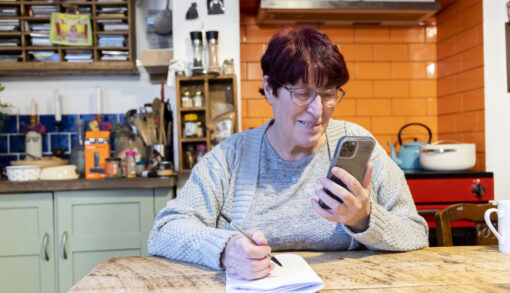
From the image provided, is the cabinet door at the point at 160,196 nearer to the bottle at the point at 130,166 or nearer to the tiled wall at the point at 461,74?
the bottle at the point at 130,166

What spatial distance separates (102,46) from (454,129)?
94.5 inches

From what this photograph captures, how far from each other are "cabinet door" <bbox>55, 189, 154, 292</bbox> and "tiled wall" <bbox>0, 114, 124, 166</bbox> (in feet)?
2.58

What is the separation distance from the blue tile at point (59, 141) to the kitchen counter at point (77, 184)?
2.30 feet

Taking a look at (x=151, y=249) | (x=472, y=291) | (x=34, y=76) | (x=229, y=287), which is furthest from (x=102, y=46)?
(x=472, y=291)

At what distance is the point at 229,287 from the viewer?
35.2 inches

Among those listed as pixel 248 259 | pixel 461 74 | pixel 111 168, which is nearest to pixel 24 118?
pixel 111 168

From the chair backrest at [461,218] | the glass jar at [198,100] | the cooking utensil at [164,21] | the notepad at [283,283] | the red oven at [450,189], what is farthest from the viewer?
the cooking utensil at [164,21]

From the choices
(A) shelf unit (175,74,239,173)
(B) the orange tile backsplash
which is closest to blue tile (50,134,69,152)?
(A) shelf unit (175,74,239,173)

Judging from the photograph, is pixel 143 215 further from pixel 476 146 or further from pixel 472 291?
pixel 476 146

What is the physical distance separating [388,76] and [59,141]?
2368 millimetres

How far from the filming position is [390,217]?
1.17 m

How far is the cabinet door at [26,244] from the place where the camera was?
7.80 feet

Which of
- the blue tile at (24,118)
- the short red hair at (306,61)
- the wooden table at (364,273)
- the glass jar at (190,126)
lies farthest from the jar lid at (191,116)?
the wooden table at (364,273)

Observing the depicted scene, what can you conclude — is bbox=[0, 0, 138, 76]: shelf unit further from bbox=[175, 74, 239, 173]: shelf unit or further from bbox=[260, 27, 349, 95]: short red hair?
bbox=[260, 27, 349, 95]: short red hair
